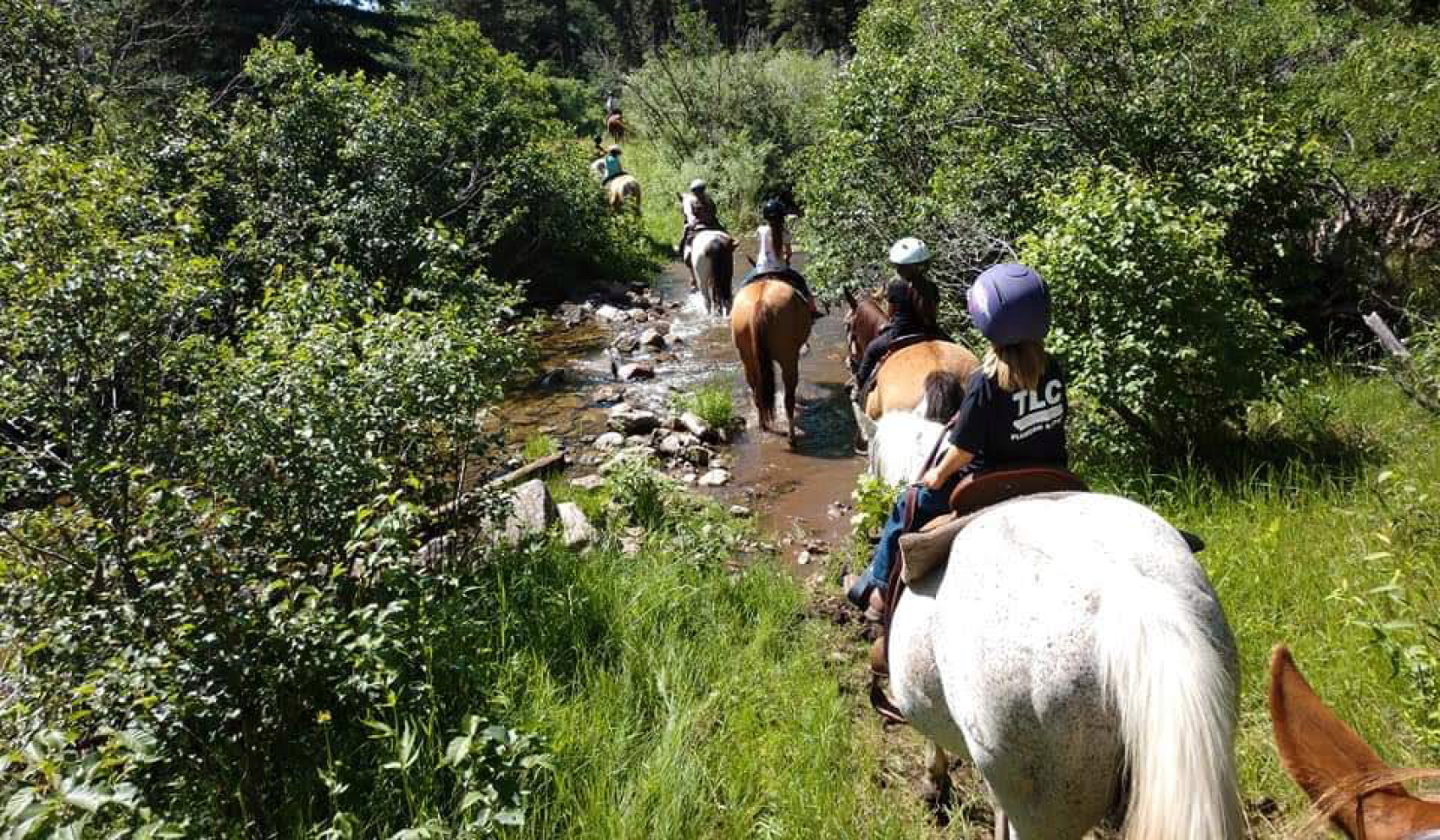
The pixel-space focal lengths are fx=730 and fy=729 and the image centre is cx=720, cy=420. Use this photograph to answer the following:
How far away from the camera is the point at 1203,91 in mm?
6602

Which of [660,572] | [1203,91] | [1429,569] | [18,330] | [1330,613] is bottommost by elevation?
[660,572]

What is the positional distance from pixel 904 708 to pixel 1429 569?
2772mm

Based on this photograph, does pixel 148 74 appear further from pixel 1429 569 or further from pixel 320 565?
pixel 1429 569

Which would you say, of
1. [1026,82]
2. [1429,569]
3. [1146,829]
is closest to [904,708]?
[1146,829]

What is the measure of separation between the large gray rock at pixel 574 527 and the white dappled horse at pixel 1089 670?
3.35 meters

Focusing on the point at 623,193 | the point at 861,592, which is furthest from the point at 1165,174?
the point at 623,193

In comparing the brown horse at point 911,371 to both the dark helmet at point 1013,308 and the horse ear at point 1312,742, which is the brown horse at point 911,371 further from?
the horse ear at point 1312,742

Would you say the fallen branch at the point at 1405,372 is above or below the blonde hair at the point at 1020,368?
below

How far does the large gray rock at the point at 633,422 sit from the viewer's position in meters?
8.47

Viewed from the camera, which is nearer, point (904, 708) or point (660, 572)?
point (904, 708)

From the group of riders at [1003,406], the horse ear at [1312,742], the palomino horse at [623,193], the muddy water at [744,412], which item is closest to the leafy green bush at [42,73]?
the muddy water at [744,412]

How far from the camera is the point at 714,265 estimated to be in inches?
438

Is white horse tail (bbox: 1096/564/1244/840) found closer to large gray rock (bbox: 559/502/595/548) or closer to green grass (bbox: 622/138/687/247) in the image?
large gray rock (bbox: 559/502/595/548)

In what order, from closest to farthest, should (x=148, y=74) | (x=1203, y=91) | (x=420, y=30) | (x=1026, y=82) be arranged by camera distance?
1. (x=1203, y=91)
2. (x=1026, y=82)
3. (x=148, y=74)
4. (x=420, y=30)
